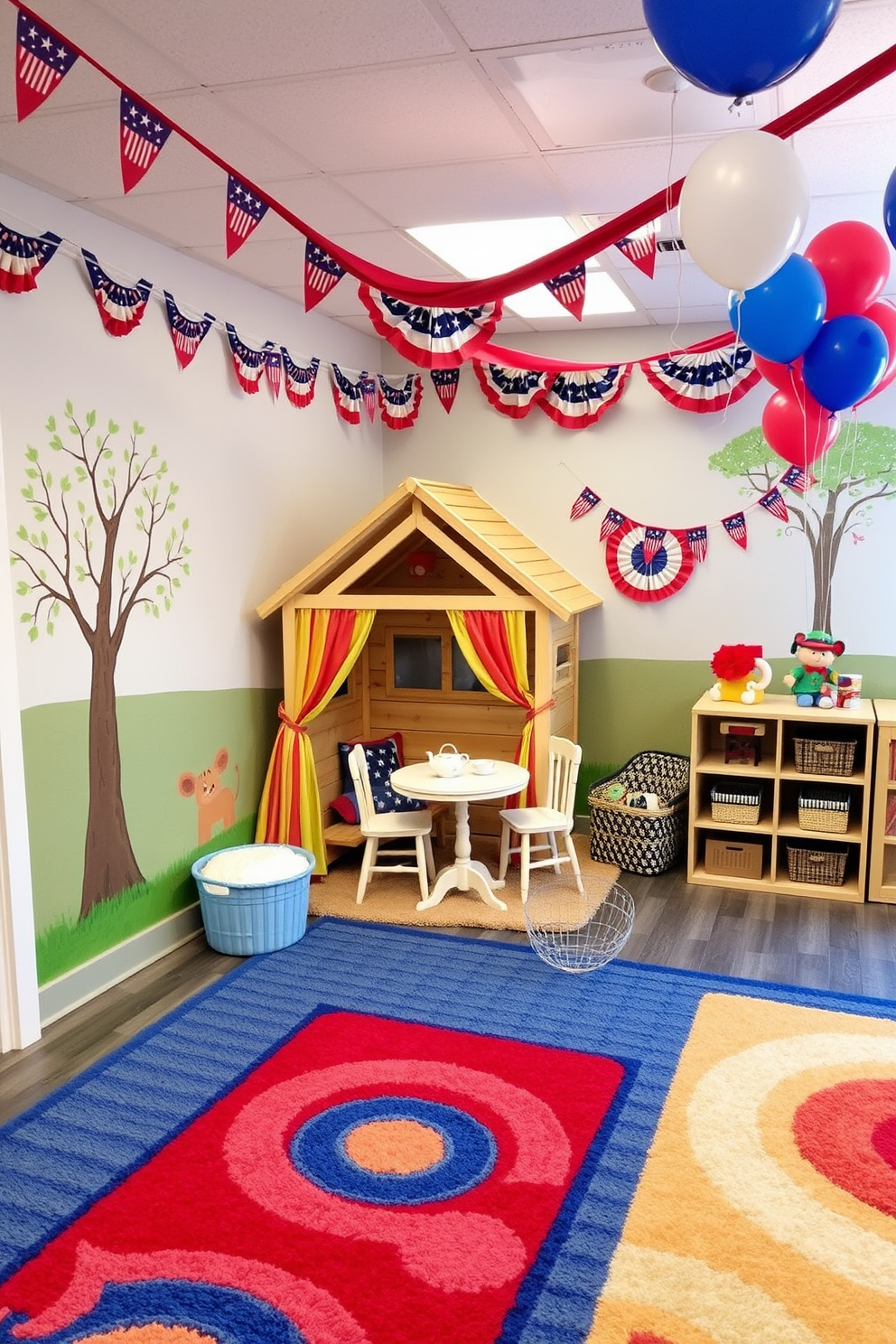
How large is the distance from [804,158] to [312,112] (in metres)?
1.62

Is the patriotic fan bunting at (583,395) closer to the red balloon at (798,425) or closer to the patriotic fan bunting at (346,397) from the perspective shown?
the patriotic fan bunting at (346,397)

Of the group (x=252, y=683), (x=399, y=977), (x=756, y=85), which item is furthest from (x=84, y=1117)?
(x=756, y=85)

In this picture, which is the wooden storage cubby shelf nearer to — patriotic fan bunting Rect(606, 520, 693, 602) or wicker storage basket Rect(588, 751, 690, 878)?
wicker storage basket Rect(588, 751, 690, 878)

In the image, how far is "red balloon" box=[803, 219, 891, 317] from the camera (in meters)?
3.24

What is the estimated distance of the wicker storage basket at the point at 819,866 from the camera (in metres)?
5.27

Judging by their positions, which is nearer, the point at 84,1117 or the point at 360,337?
the point at 84,1117

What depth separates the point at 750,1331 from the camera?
233 centimetres

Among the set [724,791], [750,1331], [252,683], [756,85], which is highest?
[756,85]

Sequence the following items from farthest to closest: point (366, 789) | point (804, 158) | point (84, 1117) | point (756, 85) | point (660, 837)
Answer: point (660, 837) < point (366, 789) < point (804, 158) < point (84, 1117) < point (756, 85)

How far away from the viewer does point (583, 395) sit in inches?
238

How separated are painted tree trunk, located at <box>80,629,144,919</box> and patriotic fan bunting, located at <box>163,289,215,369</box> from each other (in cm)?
130

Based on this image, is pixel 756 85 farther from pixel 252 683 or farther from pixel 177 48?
pixel 252 683

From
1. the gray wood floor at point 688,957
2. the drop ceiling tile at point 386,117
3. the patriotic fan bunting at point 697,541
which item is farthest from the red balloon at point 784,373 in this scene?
the gray wood floor at point 688,957

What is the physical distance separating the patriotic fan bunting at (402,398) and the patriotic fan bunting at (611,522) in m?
1.36
